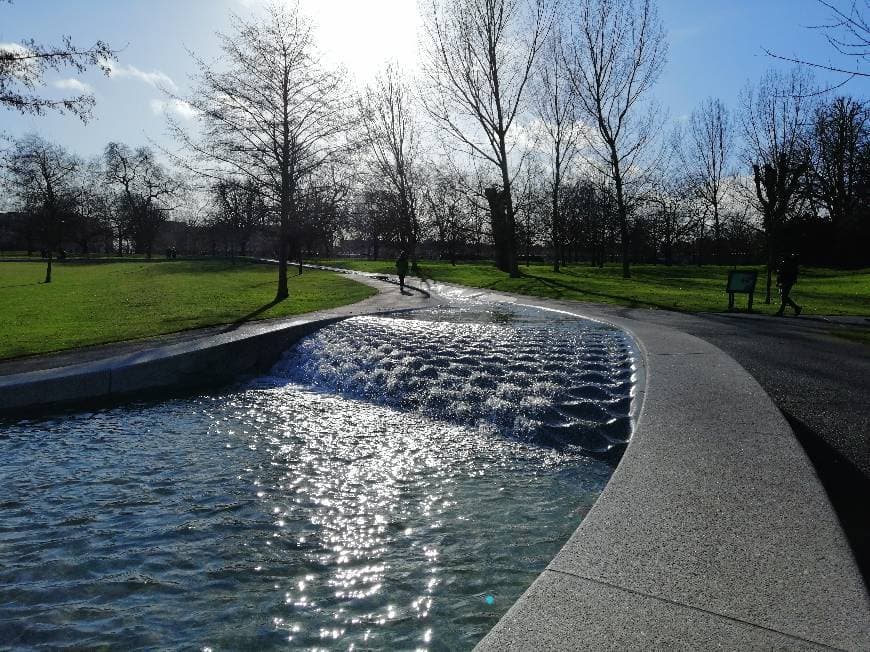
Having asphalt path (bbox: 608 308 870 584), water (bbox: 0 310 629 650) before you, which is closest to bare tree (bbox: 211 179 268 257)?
water (bbox: 0 310 629 650)

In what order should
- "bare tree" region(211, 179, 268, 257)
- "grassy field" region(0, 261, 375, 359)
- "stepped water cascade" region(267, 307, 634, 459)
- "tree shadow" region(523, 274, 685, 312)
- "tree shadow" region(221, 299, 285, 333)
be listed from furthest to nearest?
"bare tree" region(211, 179, 268, 257) → "tree shadow" region(523, 274, 685, 312) → "tree shadow" region(221, 299, 285, 333) → "grassy field" region(0, 261, 375, 359) → "stepped water cascade" region(267, 307, 634, 459)

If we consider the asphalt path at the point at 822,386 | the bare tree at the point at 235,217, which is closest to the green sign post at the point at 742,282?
the asphalt path at the point at 822,386

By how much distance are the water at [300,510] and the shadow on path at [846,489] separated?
1.62 meters

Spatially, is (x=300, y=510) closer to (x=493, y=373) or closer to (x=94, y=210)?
(x=493, y=373)

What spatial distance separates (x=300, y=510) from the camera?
464 cm

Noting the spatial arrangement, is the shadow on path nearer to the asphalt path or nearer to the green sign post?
the asphalt path

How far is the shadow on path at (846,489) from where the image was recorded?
3216 mm

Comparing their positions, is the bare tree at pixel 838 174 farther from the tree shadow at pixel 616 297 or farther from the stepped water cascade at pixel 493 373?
the stepped water cascade at pixel 493 373

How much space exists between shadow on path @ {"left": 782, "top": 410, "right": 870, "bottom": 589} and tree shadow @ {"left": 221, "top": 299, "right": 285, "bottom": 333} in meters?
10.5

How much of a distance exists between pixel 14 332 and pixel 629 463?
45.0 ft

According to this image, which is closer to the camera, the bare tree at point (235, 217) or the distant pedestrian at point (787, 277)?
the distant pedestrian at point (787, 277)

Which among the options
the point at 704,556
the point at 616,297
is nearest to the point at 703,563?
the point at 704,556

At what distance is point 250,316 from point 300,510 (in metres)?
12.1

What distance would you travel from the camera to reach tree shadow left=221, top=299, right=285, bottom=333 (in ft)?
43.1
